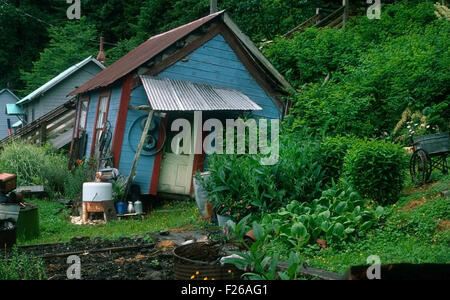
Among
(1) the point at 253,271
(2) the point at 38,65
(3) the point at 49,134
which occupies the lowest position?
(1) the point at 253,271

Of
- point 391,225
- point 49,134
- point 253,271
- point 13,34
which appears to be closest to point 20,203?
point 253,271

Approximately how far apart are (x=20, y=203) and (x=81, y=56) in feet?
106

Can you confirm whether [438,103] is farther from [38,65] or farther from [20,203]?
[38,65]

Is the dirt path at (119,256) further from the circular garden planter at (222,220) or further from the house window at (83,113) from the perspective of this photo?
the house window at (83,113)

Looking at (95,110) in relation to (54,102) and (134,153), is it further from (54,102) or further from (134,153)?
(54,102)

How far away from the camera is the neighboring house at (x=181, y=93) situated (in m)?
12.4

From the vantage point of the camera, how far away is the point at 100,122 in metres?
14.5

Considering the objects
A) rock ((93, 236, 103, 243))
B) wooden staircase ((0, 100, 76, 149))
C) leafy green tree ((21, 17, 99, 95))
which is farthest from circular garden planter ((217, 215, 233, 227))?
leafy green tree ((21, 17, 99, 95))

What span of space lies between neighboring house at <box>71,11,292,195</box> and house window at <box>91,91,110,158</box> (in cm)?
3

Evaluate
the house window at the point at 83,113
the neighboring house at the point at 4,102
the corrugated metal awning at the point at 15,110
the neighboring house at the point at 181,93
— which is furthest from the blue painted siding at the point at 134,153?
the neighboring house at the point at 4,102

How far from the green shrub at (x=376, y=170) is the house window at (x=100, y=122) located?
25.9 ft

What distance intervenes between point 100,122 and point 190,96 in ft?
12.5

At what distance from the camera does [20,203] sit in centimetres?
816

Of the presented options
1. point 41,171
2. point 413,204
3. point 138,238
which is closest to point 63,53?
point 41,171
